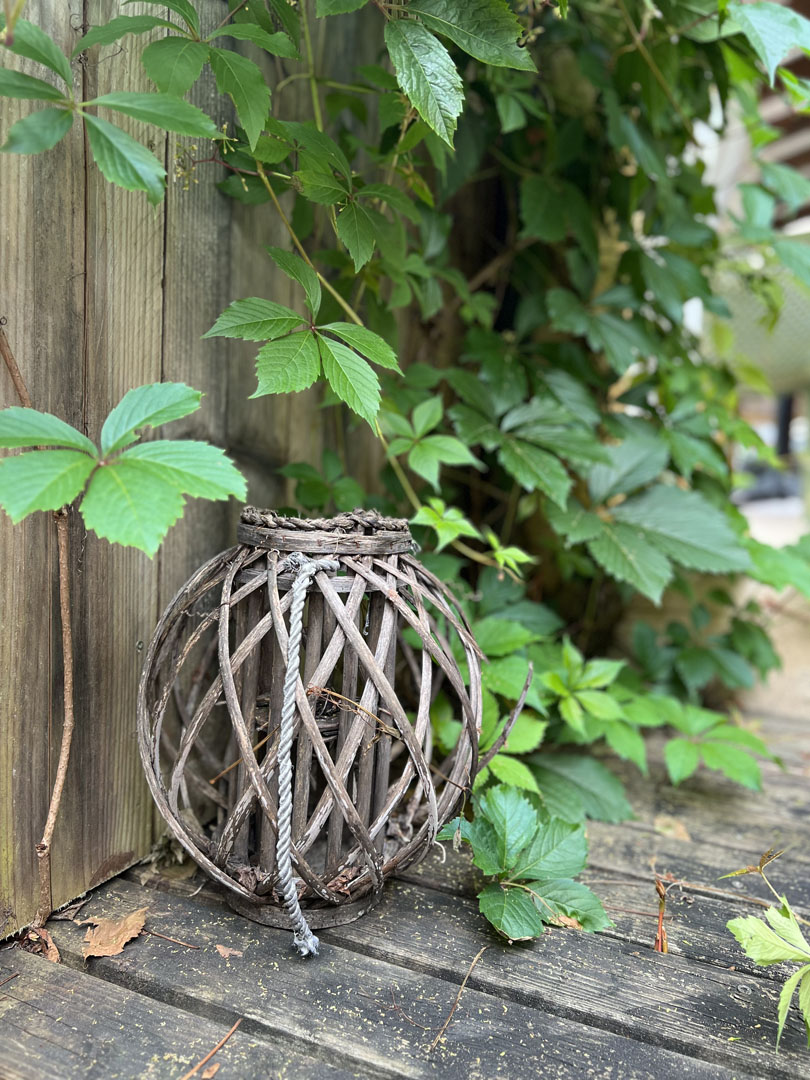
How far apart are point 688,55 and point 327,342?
112 centimetres

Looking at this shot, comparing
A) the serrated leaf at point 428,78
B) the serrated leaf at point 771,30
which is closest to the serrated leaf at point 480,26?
the serrated leaf at point 428,78

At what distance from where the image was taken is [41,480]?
0.63 meters

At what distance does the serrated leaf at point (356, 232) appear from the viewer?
2.92ft

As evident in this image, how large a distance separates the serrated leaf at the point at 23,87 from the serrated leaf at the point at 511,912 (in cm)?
90

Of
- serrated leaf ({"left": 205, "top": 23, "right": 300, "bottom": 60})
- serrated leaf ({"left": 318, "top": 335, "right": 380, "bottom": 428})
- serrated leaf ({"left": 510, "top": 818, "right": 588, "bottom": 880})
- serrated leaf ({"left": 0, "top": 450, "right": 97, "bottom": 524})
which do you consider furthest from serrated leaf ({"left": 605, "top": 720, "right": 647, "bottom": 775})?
serrated leaf ({"left": 205, "top": 23, "right": 300, "bottom": 60})

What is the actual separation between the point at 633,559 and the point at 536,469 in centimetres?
24

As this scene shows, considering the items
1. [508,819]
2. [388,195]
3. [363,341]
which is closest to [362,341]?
[363,341]

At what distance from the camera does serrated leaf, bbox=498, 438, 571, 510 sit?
4.15ft

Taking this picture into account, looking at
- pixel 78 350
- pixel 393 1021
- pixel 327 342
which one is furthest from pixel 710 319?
pixel 393 1021

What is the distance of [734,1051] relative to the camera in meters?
0.71

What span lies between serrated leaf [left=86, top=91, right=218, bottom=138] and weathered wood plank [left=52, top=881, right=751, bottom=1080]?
0.81m

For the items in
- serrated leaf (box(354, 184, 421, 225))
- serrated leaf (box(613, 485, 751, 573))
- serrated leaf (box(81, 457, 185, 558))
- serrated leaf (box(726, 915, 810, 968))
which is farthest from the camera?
serrated leaf (box(613, 485, 751, 573))

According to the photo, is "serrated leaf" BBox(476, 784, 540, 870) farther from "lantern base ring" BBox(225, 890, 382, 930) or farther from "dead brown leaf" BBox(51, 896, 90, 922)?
"dead brown leaf" BBox(51, 896, 90, 922)

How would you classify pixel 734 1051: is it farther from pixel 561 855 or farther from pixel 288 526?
pixel 288 526
